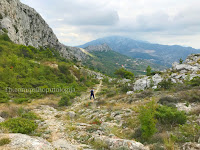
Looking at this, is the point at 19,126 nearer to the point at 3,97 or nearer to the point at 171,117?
the point at 171,117

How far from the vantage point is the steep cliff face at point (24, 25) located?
47.2 metres

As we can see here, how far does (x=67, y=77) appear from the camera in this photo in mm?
37031

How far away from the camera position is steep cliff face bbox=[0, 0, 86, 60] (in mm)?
47191

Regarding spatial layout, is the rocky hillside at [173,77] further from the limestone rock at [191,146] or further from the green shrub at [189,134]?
the limestone rock at [191,146]

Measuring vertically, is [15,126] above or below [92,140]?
above

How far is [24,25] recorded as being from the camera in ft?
218

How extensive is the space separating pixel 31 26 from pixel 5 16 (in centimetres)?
2590

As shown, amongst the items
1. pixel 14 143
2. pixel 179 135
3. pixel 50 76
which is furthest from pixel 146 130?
pixel 50 76

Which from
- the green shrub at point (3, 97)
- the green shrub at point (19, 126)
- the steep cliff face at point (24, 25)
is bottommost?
the green shrub at point (3, 97)

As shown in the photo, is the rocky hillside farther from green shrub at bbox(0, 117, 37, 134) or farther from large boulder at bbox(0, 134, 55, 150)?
large boulder at bbox(0, 134, 55, 150)

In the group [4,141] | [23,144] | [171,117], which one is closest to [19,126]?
[4,141]

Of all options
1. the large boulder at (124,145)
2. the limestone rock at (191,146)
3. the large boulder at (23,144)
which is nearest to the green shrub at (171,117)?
the limestone rock at (191,146)

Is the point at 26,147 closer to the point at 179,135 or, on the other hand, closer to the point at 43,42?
the point at 179,135

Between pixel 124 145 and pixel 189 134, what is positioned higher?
pixel 189 134
